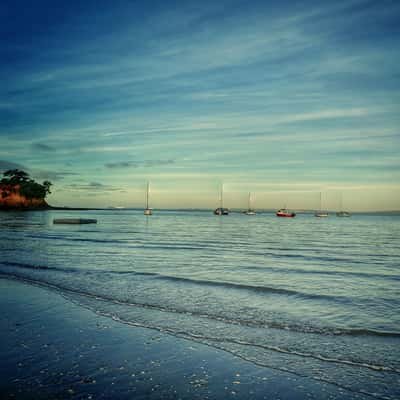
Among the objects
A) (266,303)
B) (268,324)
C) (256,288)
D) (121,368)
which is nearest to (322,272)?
(256,288)

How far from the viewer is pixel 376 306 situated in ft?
36.2

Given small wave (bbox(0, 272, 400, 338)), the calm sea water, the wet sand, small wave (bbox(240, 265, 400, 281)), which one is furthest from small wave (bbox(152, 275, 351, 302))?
the wet sand

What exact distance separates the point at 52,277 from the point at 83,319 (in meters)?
7.12

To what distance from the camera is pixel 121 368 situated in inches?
238

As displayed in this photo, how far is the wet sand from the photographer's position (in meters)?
5.25

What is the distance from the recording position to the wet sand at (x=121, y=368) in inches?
207

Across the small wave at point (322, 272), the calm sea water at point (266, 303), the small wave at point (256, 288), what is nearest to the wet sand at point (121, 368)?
the calm sea water at point (266, 303)

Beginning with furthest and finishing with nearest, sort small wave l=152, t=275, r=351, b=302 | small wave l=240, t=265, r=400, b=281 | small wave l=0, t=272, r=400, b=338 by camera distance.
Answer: small wave l=240, t=265, r=400, b=281
small wave l=152, t=275, r=351, b=302
small wave l=0, t=272, r=400, b=338

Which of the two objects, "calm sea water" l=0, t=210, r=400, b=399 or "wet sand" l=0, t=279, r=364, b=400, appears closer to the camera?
"wet sand" l=0, t=279, r=364, b=400

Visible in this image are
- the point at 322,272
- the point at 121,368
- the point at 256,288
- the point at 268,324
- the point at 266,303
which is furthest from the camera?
the point at 322,272

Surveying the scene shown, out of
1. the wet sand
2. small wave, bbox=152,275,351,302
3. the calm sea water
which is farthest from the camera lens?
small wave, bbox=152,275,351,302

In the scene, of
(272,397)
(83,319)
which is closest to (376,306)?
(272,397)

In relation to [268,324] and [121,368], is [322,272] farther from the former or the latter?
[121,368]

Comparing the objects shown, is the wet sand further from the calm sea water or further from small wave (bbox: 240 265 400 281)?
small wave (bbox: 240 265 400 281)
